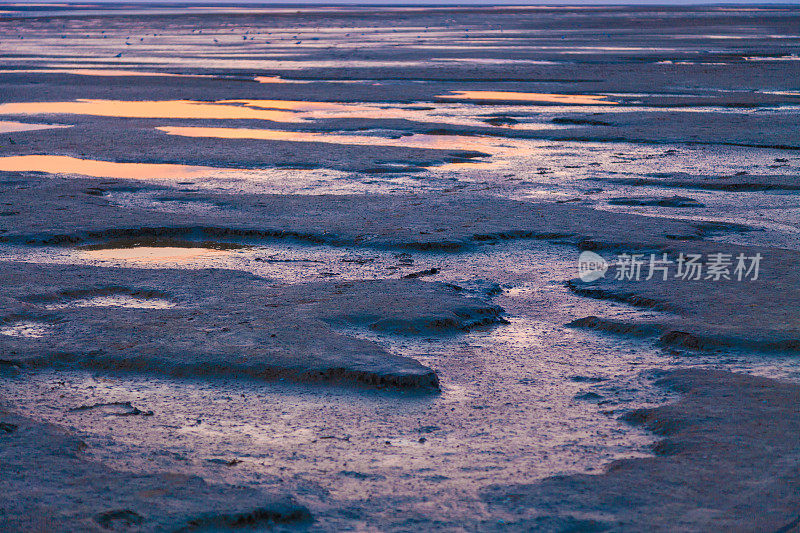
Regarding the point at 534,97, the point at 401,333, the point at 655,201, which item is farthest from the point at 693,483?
the point at 534,97

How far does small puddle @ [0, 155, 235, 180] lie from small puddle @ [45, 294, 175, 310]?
4.29 meters

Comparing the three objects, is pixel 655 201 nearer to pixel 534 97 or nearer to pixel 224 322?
pixel 224 322

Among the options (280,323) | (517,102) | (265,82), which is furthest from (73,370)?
(265,82)

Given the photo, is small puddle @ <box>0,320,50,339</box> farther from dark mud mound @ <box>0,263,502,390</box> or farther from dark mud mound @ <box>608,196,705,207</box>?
dark mud mound @ <box>608,196,705,207</box>

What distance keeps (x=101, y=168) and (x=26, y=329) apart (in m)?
5.71

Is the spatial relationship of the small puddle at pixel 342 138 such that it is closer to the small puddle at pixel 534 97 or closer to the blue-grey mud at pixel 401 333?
the blue-grey mud at pixel 401 333

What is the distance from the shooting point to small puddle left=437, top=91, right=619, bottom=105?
55.6ft

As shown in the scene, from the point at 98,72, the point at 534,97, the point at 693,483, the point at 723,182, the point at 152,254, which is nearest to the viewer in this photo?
the point at 693,483

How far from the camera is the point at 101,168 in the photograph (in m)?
10.5

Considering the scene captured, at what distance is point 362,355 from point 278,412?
667 mm

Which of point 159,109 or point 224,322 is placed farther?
point 159,109

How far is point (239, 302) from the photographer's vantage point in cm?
557

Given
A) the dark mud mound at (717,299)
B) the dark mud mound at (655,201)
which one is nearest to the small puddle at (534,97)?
the dark mud mound at (655,201)

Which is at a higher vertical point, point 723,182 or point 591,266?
point 723,182
